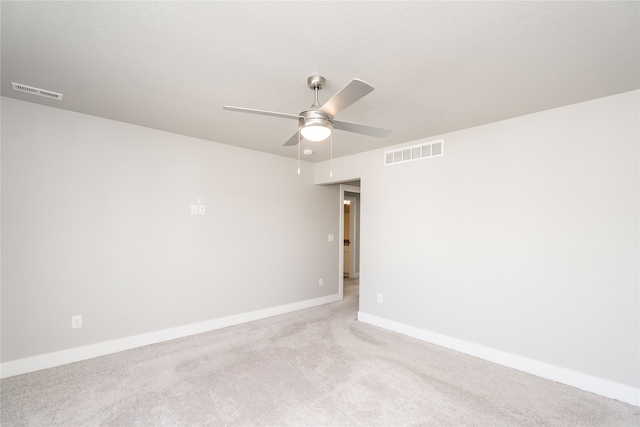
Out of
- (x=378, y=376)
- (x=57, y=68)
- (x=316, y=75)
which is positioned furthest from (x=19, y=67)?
(x=378, y=376)

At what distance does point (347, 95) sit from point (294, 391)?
2.35 metres

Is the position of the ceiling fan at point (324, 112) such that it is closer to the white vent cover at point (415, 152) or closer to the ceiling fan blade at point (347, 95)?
the ceiling fan blade at point (347, 95)

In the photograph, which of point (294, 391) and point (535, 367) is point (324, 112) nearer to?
point (294, 391)

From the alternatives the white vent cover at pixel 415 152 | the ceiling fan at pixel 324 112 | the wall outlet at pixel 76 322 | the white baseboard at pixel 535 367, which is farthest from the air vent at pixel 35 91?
the white baseboard at pixel 535 367

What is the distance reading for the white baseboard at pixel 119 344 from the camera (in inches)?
104

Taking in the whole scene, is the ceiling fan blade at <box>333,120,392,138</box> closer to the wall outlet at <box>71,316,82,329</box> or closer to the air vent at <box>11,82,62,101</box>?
the air vent at <box>11,82,62,101</box>

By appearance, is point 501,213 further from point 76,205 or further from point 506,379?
point 76,205

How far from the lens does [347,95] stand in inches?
67.2

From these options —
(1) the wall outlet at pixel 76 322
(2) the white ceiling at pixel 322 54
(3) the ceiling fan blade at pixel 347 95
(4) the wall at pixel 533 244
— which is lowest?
(1) the wall outlet at pixel 76 322

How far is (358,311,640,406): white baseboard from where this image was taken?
2336mm

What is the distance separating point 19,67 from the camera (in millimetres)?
2078

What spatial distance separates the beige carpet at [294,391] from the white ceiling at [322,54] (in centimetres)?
250

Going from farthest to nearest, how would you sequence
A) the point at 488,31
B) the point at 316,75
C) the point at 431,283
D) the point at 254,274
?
the point at 254,274 < the point at 431,283 < the point at 316,75 < the point at 488,31

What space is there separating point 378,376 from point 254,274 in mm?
2323
